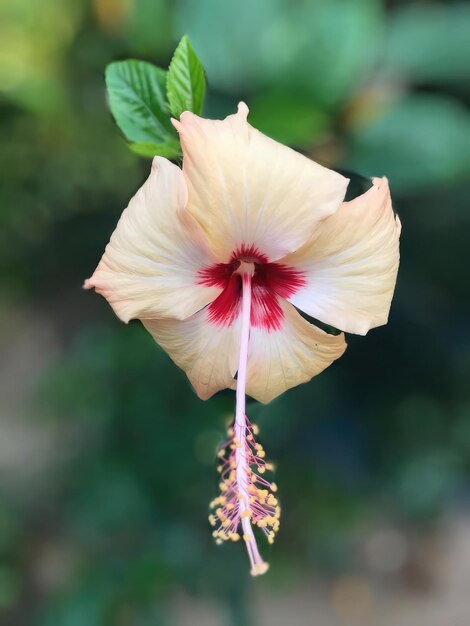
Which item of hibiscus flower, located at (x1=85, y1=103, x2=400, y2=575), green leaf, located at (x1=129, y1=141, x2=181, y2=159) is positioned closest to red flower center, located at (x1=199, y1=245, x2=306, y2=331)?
hibiscus flower, located at (x1=85, y1=103, x2=400, y2=575)

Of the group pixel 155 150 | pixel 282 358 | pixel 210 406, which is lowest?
pixel 282 358

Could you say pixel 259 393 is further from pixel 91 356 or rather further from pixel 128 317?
pixel 91 356

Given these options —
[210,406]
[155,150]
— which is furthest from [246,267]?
[210,406]

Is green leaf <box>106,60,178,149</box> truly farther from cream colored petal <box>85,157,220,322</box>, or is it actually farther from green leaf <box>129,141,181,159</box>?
cream colored petal <box>85,157,220,322</box>

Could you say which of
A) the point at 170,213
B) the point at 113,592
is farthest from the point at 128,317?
the point at 113,592

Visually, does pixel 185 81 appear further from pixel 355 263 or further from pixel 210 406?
pixel 210 406

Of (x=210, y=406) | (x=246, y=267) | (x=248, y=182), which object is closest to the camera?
(x=248, y=182)
